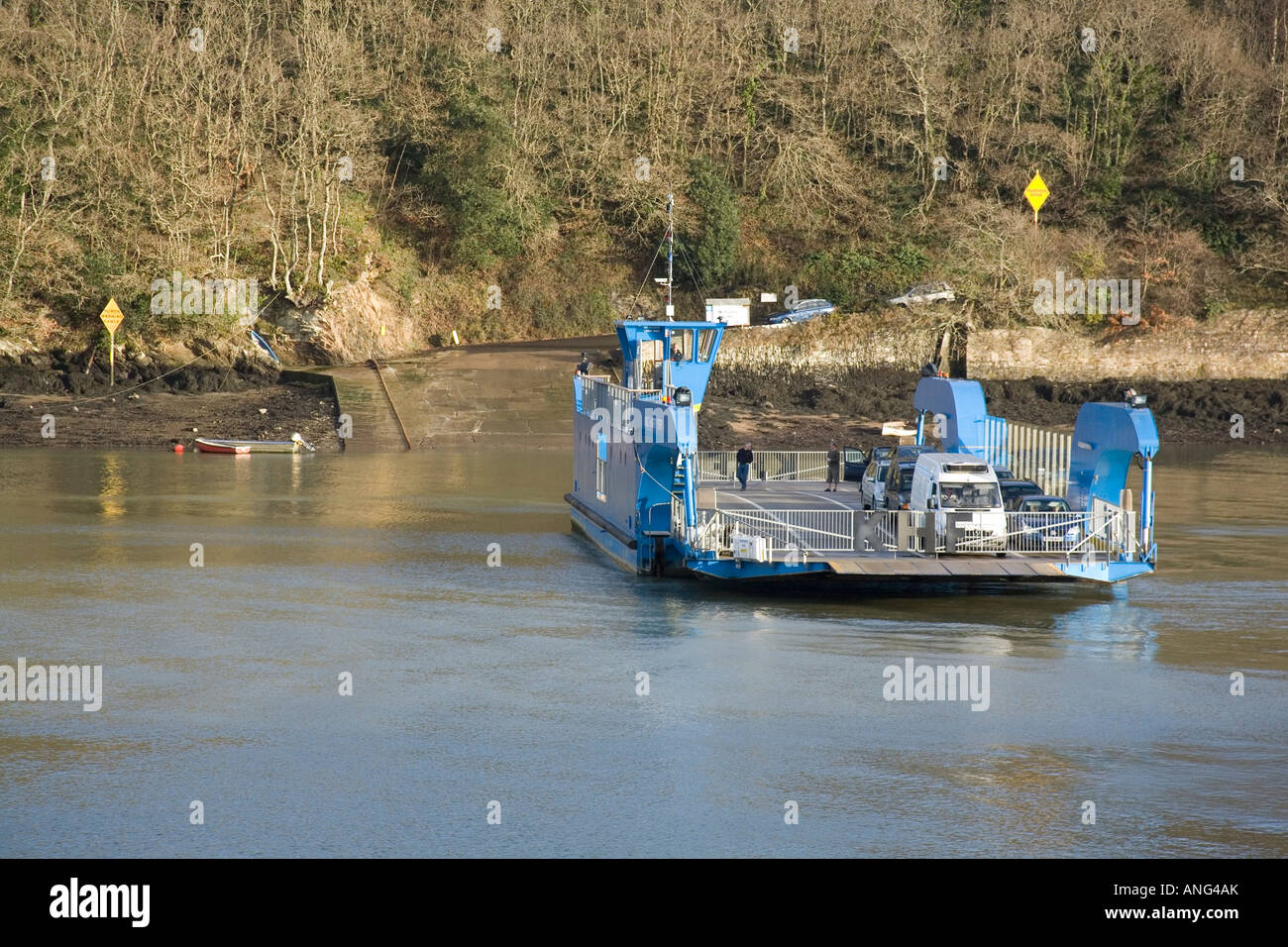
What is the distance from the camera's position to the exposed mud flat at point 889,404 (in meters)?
55.1

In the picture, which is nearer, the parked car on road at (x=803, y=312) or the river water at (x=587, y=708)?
the river water at (x=587, y=708)

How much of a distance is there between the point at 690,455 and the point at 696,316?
4349 cm

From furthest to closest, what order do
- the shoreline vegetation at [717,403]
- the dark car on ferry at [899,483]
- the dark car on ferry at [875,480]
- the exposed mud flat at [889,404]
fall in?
the exposed mud flat at [889,404] → the shoreline vegetation at [717,403] → the dark car on ferry at [875,480] → the dark car on ferry at [899,483]

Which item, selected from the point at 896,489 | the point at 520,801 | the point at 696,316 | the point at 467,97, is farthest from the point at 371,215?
the point at 520,801

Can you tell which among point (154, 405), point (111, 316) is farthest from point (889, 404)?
Answer: point (111, 316)

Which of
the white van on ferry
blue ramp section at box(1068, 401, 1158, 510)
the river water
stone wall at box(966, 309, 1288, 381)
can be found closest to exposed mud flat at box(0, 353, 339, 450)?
the river water

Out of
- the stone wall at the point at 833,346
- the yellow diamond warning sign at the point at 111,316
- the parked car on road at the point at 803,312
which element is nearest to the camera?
the yellow diamond warning sign at the point at 111,316

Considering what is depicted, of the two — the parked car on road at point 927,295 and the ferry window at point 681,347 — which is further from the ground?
the parked car on road at point 927,295

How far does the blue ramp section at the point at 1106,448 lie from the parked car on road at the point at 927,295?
35.5m

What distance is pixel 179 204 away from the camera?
210 feet

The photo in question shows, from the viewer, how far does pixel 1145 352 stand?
64000 millimetres

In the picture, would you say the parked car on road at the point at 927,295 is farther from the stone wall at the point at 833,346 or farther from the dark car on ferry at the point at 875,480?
the dark car on ferry at the point at 875,480

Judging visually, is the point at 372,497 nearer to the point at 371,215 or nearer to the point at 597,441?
the point at 597,441

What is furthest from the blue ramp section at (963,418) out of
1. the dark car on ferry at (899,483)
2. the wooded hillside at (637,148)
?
the wooded hillside at (637,148)
